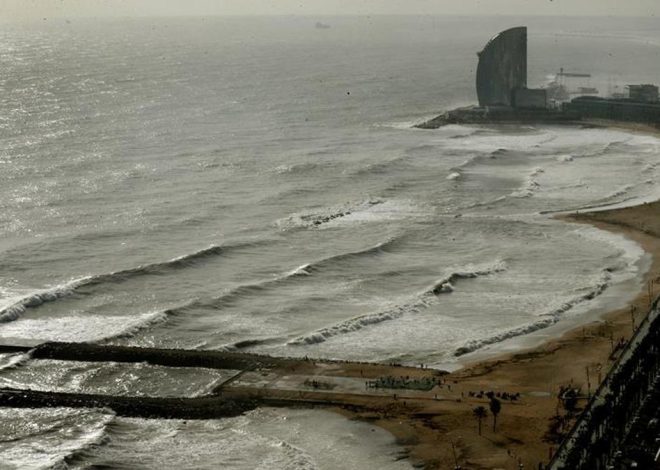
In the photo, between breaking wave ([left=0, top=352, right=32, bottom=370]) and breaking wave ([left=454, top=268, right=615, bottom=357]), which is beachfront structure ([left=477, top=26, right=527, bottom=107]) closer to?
breaking wave ([left=454, top=268, right=615, bottom=357])

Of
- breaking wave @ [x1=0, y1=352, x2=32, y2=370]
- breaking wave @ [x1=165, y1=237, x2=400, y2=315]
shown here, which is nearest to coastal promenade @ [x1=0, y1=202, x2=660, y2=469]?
breaking wave @ [x1=0, y1=352, x2=32, y2=370]

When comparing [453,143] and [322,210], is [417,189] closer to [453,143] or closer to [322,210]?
[322,210]

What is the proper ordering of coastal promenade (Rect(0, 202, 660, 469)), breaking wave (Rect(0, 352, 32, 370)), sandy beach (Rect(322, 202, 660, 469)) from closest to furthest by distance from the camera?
sandy beach (Rect(322, 202, 660, 469))
coastal promenade (Rect(0, 202, 660, 469))
breaking wave (Rect(0, 352, 32, 370))

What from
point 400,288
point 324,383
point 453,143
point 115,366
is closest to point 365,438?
point 324,383

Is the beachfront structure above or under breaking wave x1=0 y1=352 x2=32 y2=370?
above

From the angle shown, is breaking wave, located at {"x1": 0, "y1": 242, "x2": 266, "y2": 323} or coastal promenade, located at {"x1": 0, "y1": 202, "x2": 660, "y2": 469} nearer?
coastal promenade, located at {"x1": 0, "y1": 202, "x2": 660, "y2": 469}

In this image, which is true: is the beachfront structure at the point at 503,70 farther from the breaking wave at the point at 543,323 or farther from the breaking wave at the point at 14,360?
the breaking wave at the point at 14,360
